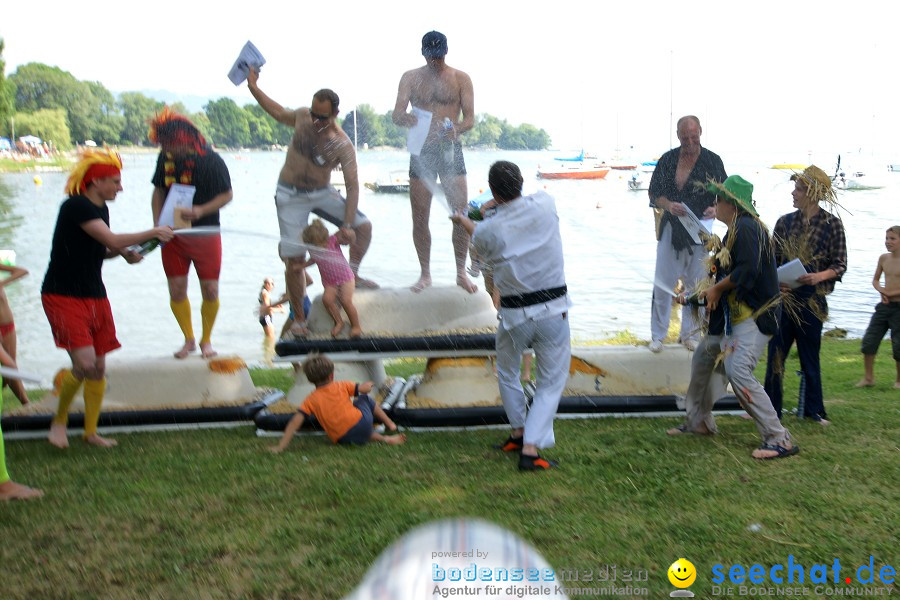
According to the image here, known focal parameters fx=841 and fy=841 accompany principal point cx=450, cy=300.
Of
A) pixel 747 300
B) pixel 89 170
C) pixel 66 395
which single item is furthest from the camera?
pixel 66 395

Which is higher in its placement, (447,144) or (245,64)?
(245,64)

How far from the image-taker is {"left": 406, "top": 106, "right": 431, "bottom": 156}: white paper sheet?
256 inches

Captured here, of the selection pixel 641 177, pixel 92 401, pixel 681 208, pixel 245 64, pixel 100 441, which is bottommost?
pixel 100 441

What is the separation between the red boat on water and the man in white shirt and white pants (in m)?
1.85

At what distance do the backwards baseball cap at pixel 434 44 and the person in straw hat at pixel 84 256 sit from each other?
7.86 feet

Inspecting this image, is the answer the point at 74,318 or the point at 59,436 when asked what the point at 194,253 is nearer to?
the point at 74,318

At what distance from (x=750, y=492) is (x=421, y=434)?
2.31 metres

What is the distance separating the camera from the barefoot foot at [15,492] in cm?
471

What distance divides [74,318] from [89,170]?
0.97 m

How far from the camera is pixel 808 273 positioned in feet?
20.1

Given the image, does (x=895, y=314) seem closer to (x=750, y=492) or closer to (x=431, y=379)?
(x=750, y=492)

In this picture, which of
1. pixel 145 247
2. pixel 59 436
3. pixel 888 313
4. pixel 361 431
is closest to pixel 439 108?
pixel 145 247

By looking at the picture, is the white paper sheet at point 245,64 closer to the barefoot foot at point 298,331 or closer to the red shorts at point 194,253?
the red shorts at point 194,253

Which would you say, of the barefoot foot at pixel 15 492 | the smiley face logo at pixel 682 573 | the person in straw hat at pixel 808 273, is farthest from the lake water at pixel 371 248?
the smiley face logo at pixel 682 573
